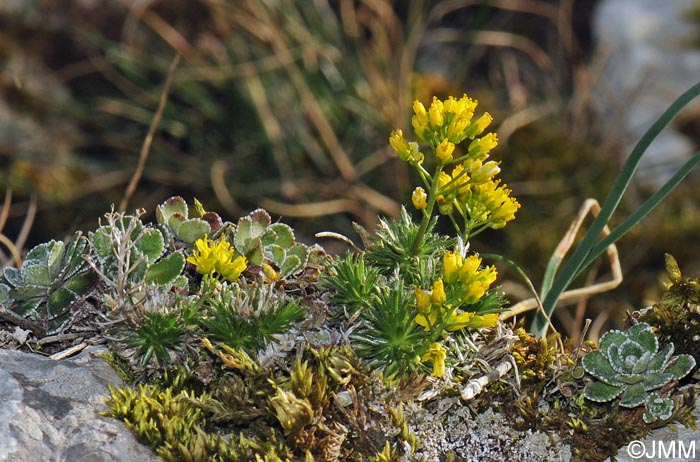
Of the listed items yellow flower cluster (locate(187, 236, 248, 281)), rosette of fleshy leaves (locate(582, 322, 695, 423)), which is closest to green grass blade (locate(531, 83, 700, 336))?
rosette of fleshy leaves (locate(582, 322, 695, 423))

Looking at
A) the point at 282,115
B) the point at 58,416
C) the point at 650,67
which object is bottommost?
the point at 58,416

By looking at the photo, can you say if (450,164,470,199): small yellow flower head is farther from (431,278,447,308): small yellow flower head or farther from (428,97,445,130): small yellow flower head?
(431,278,447,308): small yellow flower head

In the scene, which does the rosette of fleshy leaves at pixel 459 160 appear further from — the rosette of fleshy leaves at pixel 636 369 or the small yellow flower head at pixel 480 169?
the rosette of fleshy leaves at pixel 636 369

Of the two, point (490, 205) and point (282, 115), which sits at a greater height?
point (282, 115)

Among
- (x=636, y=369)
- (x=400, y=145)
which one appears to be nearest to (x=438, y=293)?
(x=400, y=145)

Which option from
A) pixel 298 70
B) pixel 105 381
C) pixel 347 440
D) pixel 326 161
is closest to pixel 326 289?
pixel 347 440

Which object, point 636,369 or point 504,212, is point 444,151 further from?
point 636,369
